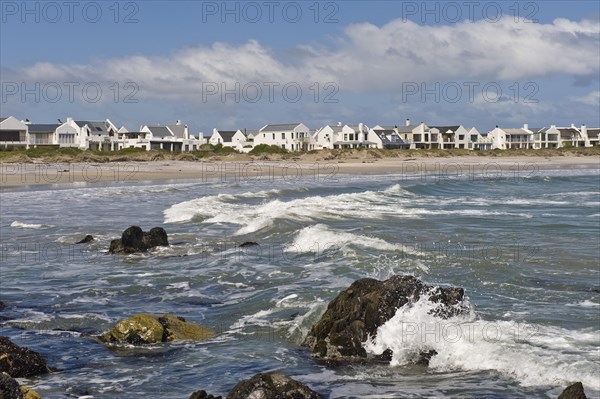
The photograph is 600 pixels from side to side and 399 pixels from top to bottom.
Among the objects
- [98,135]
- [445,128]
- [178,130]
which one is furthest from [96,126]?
[445,128]

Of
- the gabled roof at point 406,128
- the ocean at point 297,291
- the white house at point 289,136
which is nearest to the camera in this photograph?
Result: the ocean at point 297,291

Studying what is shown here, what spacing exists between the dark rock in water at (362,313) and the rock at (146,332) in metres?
1.88

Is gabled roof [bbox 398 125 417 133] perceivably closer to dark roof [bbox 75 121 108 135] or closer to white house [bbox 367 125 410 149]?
white house [bbox 367 125 410 149]

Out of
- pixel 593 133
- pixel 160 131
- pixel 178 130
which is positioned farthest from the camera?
pixel 593 133

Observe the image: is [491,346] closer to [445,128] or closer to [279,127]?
A: [279,127]

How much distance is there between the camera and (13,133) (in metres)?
112

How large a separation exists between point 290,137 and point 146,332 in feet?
410

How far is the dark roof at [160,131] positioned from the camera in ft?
439

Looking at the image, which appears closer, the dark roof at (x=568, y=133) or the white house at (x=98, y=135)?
the white house at (x=98, y=135)

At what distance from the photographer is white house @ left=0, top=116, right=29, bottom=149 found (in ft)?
363

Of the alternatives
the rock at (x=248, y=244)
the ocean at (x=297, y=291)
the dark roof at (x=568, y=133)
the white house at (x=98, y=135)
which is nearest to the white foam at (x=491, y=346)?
the ocean at (x=297, y=291)

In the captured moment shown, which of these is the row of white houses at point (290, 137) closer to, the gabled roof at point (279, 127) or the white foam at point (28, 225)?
the gabled roof at point (279, 127)

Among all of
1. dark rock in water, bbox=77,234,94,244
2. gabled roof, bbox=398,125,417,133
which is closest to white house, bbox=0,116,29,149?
gabled roof, bbox=398,125,417,133

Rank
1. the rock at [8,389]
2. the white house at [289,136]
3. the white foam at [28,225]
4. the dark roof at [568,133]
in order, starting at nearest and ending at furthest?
the rock at [8,389] < the white foam at [28,225] < the white house at [289,136] < the dark roof at [568,133]
